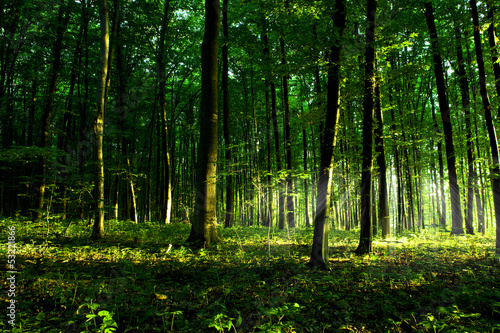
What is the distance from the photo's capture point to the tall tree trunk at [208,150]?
7207mm

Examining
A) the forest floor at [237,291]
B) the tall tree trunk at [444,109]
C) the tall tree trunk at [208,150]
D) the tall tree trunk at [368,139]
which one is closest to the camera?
the forest floor at [237,291]

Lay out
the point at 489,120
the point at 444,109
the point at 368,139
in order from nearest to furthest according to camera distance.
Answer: the point at 368,139 → the point at 489,120 → the point at 444,109

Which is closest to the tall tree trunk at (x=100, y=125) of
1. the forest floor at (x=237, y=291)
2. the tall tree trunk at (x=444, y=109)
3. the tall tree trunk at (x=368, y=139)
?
the forest floor at (x=237, y=291)

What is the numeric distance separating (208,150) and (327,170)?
358 cm

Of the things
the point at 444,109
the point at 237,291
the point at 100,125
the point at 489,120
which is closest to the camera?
the point at 237,291

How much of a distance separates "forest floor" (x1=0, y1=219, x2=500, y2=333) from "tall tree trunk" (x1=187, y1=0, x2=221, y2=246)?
2.19 feet

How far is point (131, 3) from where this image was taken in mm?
12836

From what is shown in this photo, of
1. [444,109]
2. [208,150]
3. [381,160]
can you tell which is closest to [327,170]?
[208,150]

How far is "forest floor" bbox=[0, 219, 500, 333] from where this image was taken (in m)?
3.01

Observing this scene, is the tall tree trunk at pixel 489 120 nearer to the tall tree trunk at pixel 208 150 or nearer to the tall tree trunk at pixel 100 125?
the tall tree trunk at pixel 208 150

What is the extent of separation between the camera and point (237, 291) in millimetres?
4141

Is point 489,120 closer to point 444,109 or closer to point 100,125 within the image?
point 444,109

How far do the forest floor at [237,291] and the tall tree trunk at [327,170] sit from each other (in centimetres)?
47

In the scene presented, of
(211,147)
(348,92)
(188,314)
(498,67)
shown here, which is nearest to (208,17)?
(211,147)
